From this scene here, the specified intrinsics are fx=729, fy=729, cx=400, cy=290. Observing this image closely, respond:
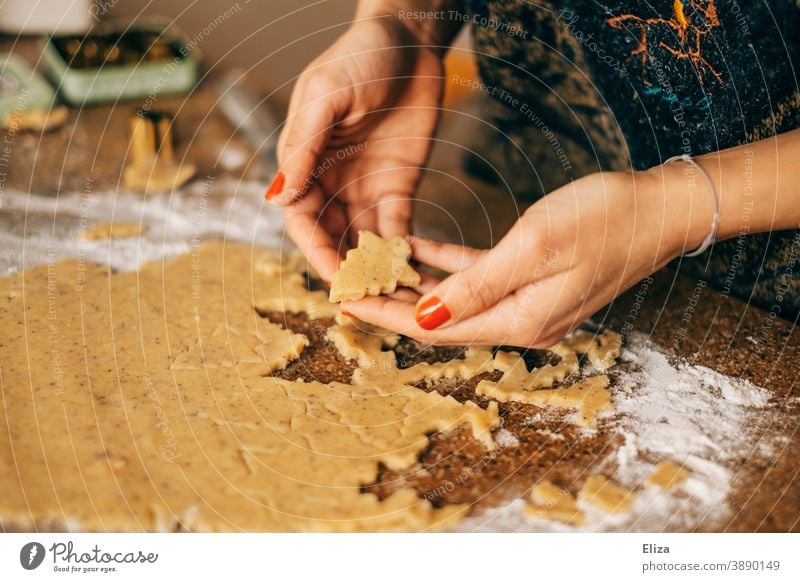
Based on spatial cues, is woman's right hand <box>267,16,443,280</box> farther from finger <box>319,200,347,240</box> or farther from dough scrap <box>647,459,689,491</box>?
dough scrap <box>647,459,689,491</box>

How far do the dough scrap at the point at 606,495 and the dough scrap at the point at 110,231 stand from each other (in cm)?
81

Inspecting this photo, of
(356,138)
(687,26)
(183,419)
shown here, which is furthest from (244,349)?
(687,26)

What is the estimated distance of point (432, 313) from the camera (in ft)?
2.71

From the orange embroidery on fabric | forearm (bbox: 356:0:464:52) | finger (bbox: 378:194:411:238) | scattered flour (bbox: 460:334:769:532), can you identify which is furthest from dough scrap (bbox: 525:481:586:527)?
forearm (bbox: 356:0:464:52)

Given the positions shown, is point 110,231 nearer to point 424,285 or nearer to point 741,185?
point 424,285

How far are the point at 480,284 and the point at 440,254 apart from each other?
201 millimetres

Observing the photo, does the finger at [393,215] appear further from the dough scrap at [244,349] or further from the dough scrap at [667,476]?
the dough scrap at [667,476]

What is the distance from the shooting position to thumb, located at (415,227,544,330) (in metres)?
0.81

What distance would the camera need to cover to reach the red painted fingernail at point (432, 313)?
821 millimetres

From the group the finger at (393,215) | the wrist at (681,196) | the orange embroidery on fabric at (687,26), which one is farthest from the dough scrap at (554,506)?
the orange embroidery on fabric at (687,26)

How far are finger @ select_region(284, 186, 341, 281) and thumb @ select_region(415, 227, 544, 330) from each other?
19cm

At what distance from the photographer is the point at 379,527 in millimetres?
714
